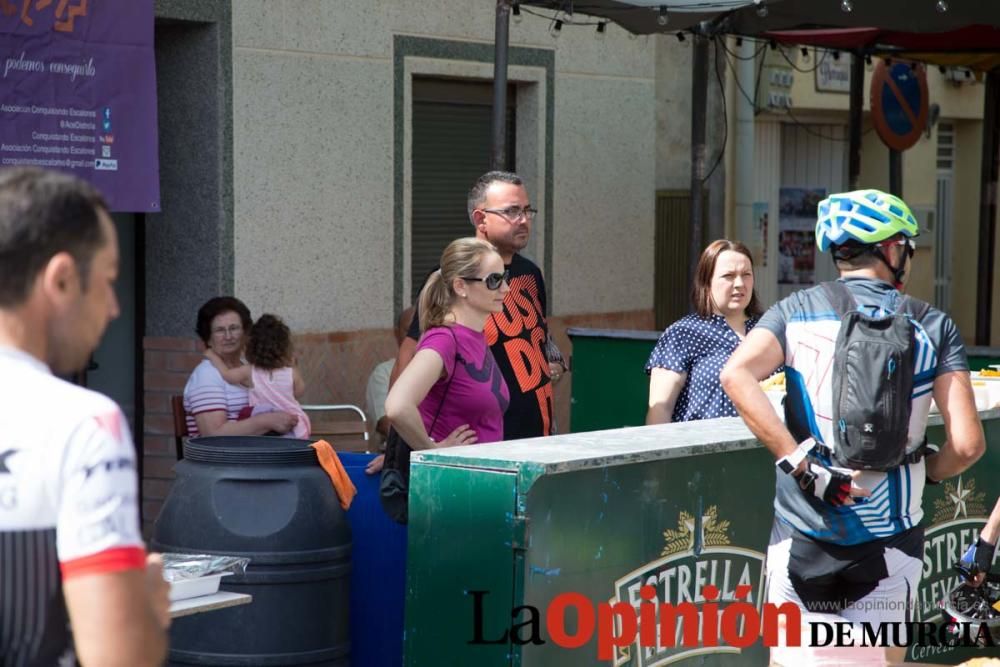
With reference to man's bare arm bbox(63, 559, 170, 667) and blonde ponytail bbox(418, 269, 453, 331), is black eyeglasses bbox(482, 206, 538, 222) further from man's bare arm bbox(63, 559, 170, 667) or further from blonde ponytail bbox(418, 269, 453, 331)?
man's bare arm bbox(63, 559, 170, 667)

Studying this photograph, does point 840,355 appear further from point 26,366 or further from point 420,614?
point 26,366

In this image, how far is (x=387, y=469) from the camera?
507cm

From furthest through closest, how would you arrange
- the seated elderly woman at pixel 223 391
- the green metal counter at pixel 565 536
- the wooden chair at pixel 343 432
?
1. the wooden chair at pixel 343 432
2. the seated elderly woman at pixel 223 391
3. the green metal counter at pixel 565 536

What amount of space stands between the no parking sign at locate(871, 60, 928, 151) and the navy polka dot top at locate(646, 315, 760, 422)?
7.09m

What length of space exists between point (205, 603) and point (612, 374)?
15.9 feet

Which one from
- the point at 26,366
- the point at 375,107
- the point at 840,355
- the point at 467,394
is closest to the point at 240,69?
the point at 375,107

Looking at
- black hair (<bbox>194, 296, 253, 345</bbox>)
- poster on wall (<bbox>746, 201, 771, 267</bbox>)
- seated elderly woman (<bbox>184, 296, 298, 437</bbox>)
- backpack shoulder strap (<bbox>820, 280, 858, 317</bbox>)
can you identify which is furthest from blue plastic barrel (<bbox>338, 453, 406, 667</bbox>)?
poster on wall (<bbox>746, 201, 771, 267</bbox>)

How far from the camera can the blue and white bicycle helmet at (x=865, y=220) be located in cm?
407

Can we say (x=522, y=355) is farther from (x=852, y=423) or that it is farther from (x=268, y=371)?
(x=268, y=371)

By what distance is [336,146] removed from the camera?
30.1 feet

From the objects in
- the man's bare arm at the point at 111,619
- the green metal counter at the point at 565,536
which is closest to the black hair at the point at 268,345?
the green metal counter at the point at 565,536

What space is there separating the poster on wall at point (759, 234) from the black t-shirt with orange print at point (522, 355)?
331 inches

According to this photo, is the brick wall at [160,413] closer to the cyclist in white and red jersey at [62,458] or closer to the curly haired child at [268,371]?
the curly haired child at [268,371]

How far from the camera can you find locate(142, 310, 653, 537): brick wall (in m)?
8.48
